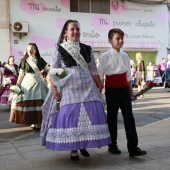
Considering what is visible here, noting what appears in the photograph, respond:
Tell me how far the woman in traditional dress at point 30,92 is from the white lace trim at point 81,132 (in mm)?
2775

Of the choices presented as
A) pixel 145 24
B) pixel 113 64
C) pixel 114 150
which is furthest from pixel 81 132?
pixel 145 24

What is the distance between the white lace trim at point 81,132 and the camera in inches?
144

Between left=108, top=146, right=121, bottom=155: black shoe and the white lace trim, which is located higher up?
the white lace trim

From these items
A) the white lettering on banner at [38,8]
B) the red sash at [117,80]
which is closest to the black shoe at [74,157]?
the red sash at [117,80]

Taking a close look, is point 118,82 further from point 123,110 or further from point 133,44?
point 133,44

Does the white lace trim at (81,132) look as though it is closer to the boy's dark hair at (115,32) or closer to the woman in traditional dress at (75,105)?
the woman in traditional dress at (75,105)

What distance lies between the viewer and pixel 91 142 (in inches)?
144

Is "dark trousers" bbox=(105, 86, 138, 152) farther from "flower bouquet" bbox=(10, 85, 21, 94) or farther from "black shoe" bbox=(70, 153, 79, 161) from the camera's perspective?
"flower bouquet" bbox=(10, 85, 21, 94)

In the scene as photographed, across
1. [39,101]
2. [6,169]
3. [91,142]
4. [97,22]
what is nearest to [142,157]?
[91,142]

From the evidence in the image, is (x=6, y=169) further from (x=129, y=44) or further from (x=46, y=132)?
(x=129, y=44)

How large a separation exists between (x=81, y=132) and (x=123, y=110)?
29.7 inches

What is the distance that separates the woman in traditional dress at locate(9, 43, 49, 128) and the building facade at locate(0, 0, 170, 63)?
1151cm

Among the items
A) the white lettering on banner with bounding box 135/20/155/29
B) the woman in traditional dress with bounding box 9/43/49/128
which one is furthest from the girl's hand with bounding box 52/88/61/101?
the white lettering on banner with bounding box 135/20/155/29

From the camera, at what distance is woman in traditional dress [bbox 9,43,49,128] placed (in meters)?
6.45
